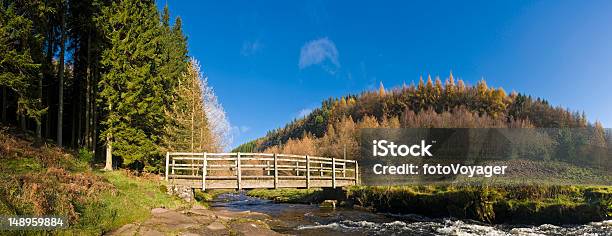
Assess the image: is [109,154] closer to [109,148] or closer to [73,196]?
[109,148]

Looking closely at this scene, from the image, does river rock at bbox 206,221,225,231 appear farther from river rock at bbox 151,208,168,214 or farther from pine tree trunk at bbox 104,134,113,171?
pine tree trunk at bbox 104,134,113,171

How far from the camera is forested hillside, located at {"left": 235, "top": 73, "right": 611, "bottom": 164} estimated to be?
57869mm

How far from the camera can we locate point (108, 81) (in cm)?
2111

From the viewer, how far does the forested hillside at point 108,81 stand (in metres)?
19.5

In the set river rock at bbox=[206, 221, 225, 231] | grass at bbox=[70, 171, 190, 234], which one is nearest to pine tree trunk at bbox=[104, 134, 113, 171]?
grass at bbox=[70, 171, 190, 234]

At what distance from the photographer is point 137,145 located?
20.9 metres

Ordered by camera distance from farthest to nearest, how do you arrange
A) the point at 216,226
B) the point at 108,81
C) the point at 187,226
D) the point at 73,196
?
the point at 108,81 → the point at 216,226 → the point at 187,226 → the point at 73,196

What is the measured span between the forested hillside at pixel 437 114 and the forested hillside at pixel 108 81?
74.9 feet

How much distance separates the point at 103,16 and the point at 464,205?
2173 cm

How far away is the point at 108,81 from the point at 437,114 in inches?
2903

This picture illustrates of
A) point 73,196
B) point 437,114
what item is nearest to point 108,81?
point 73,196

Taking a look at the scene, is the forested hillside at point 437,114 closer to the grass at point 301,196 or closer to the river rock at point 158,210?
the grass at point 301,196

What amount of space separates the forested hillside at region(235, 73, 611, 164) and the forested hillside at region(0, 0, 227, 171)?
74.9 feet

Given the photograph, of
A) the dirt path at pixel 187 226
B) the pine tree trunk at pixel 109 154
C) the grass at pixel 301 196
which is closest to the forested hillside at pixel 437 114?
the grass at pixel 301 196
